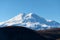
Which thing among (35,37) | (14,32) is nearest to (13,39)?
(14,32)

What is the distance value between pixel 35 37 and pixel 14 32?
169 centimetres

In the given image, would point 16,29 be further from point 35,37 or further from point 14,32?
point 35,37

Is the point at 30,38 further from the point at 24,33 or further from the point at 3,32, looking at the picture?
the point at 3,32

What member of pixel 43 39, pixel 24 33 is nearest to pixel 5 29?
pixel 24 33

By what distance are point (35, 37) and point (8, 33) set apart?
213cm

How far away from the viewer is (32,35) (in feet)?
57.8

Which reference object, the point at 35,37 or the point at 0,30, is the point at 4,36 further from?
the point at 35,37

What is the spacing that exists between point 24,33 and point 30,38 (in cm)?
61

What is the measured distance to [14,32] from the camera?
17.4 m

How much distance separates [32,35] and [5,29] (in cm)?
212

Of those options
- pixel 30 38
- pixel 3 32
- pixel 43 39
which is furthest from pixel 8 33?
pixel 43 39

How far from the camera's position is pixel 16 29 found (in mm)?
17469

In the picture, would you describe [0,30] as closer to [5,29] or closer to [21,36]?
[5,29]

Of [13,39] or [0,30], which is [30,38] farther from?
[0,30]
